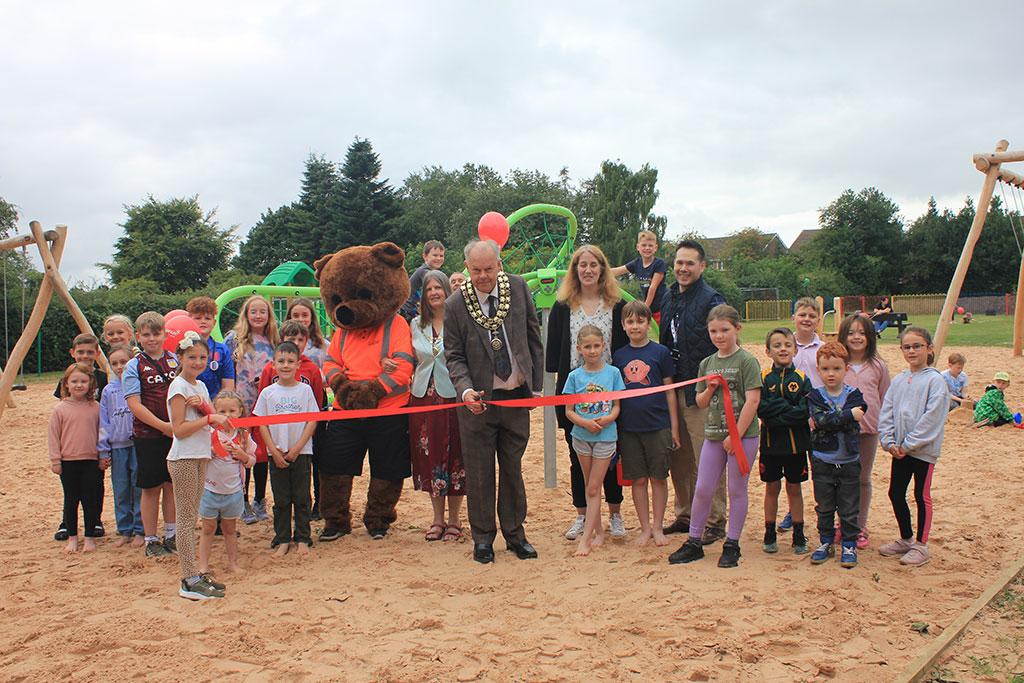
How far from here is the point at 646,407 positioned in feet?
16.9

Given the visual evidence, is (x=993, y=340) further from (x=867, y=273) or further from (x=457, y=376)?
(x=867, y=273)

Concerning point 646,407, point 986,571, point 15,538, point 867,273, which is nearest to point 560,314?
point 646,407

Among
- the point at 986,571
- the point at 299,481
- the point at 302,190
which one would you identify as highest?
the point at 302,190

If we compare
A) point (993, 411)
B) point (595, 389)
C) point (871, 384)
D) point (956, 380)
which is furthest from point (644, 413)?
point (956, 380)

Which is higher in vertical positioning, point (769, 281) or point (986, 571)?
point (769, 281)

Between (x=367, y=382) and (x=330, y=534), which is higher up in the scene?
(x=367, y=382)

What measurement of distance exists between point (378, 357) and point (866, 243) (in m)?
53.3

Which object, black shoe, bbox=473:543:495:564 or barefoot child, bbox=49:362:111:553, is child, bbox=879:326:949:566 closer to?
black shoe, bbox=473:543:495:564

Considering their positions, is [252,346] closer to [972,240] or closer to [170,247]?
[972,240]

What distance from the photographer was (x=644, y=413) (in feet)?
16.9

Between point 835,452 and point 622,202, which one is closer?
point 835,452

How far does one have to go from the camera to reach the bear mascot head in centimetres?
541

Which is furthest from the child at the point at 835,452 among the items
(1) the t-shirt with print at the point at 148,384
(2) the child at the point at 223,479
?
(1) the t-shirt with print at the point at 148,384

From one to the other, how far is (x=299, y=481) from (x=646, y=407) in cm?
237
